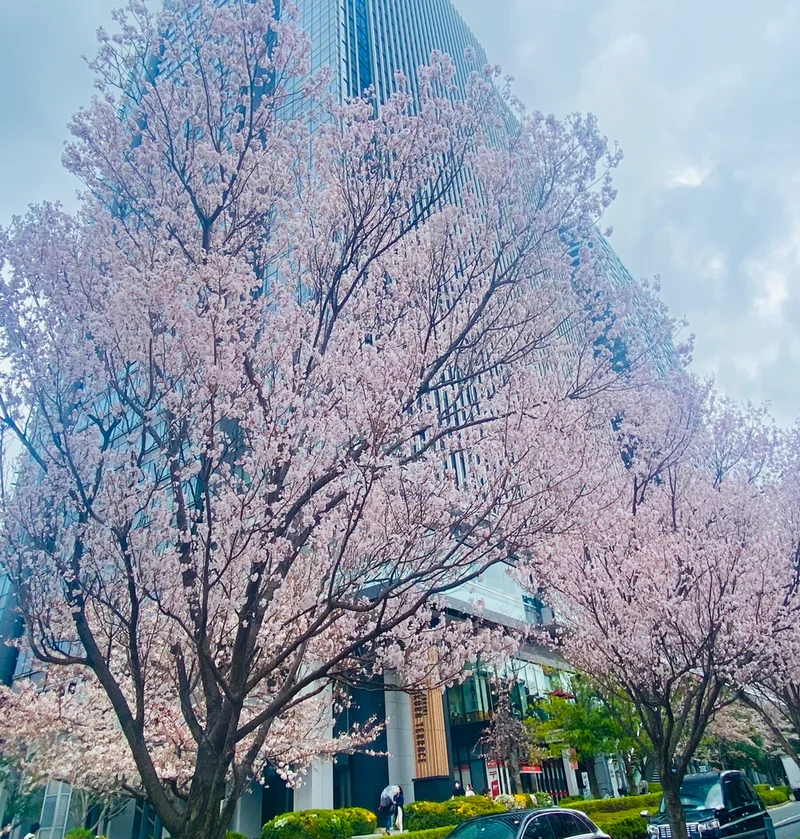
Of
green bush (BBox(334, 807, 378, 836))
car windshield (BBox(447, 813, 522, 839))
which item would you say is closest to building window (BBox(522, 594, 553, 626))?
green bush (BBox(334, 807, 378, 836))

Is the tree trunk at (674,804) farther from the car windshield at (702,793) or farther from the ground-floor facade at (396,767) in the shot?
the ground-floor facade at (396,767)

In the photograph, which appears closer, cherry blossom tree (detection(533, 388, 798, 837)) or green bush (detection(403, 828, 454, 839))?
cherry blossom tree (detection(533, 388, 798, 837))

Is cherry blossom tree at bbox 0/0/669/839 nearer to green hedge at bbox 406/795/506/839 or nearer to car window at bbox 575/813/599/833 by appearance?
car window at bbox 575/813/599/833

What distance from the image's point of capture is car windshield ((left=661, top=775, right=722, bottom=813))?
9.88 meters

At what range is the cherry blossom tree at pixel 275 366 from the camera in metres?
5.94

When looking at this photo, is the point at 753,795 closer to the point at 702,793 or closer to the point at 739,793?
the point at 739,793

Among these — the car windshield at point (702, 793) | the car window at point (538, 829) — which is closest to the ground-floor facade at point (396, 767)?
the car windshield at point (702, 793)

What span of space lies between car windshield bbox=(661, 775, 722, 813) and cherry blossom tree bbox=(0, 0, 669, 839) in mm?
5188

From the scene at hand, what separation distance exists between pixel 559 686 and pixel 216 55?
29565mm

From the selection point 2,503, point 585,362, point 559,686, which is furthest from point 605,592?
point 559,686

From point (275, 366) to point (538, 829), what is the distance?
6463mm

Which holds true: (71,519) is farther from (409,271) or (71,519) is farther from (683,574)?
(683,574)

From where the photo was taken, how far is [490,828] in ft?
23.5

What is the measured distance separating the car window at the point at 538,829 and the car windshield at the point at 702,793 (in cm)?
356
